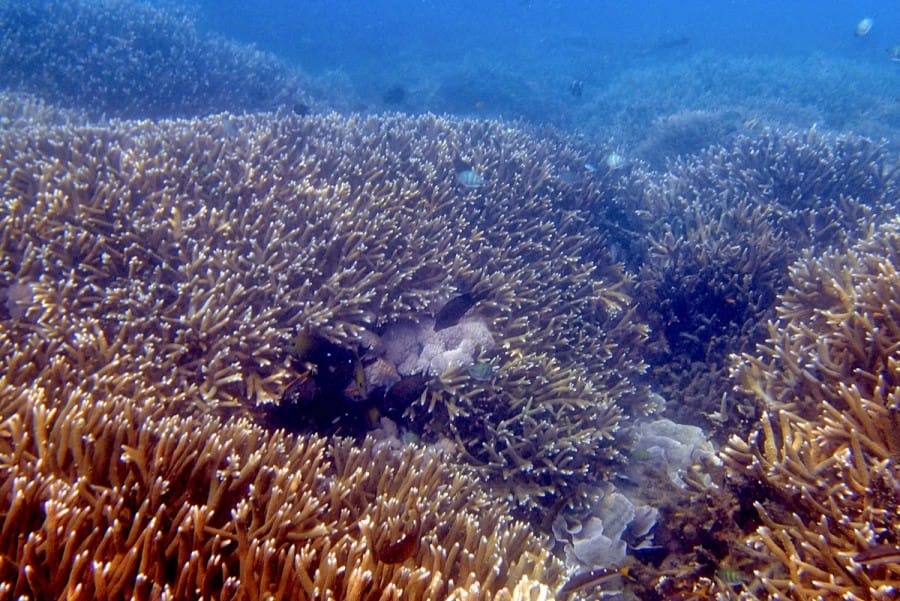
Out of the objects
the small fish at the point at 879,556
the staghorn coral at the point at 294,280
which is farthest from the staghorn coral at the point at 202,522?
the small fish at the point at 879,556

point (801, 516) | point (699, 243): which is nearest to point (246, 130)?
point (699, 243)

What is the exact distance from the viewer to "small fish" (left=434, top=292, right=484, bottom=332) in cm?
512

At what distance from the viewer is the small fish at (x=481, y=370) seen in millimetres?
4762

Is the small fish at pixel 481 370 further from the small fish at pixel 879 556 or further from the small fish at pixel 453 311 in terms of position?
the small fish at pixel 879 556

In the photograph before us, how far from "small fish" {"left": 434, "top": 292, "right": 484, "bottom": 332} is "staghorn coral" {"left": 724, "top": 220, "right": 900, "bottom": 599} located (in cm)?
260

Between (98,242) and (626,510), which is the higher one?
(98,242)

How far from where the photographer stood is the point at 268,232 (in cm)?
528

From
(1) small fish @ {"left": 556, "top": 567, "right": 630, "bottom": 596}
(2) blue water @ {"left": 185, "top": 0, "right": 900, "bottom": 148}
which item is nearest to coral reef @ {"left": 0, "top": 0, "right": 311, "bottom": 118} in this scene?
(2) blue water @ {"left": 185, "top": 0, "right": 900, "bottom": 148}

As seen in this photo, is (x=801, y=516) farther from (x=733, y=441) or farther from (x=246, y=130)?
(x=246, y=130)

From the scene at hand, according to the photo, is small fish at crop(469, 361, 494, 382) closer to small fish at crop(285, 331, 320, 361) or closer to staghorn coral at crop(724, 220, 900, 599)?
small fish at crop(285, 331, 320, 361)

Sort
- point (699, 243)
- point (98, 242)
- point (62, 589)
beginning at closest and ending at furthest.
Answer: point (62, 589) → point (98, 242) → point (699, 243)

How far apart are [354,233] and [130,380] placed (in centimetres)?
241

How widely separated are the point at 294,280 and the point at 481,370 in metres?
2.01

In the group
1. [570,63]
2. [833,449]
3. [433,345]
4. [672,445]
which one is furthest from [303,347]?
[570,63]
